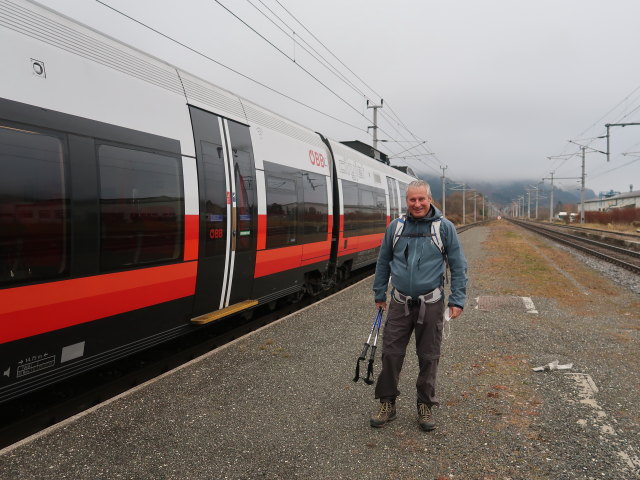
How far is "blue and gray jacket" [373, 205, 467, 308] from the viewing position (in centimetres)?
357

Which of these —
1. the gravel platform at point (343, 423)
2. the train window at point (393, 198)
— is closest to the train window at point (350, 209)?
the train window at point (393, 198)

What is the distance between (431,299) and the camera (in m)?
3.58

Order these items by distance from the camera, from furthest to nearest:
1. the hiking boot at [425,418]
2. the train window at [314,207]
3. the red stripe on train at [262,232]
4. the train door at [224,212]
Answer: the train window at [314,207] → the red stripe on train at [262,232] → the train door at [224,212] → the hiking boot at [425,418]

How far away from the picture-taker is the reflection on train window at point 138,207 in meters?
4.00

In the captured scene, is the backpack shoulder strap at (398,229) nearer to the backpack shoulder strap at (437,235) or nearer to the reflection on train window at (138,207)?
the backpack shoulder strap at (437,235)

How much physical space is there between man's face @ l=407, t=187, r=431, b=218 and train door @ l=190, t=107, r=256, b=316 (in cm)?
260

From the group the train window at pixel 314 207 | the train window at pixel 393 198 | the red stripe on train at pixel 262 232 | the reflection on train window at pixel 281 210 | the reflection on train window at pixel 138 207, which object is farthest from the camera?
the train window at pixel 393 198

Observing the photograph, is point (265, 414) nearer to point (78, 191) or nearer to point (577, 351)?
point (78, 191)

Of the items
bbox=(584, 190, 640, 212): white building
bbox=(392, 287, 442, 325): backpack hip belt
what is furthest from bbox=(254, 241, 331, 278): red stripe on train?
bbox=(584, 190, 640, 212): white building

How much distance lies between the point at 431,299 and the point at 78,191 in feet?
9.95

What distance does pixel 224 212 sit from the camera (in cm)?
554

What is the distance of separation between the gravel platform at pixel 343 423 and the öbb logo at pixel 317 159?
385 centimetres

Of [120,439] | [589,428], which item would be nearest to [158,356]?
[120,439]

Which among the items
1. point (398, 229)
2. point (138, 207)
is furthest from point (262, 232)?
point (398, 229)
